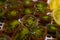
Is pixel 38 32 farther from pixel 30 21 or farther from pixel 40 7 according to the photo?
pixel 40 7

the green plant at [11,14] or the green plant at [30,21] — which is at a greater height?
the green plant at [11,14]

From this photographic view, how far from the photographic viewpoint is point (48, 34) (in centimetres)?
110

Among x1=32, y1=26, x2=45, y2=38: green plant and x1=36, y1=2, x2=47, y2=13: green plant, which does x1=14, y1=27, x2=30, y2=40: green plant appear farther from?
x1=36, y1=2, x2=47, y2=13: green plant

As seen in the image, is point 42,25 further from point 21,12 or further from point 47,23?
point 21,12

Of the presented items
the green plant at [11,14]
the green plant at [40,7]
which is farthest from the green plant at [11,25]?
the green plant at [40,7]

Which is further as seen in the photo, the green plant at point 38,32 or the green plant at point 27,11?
the green plant at point 27,11

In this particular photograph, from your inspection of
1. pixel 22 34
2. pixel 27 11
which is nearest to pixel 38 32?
pixel 22 34

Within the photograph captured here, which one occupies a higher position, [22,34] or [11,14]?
[11,14]

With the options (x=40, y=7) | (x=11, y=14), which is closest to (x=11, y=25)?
(x=11, y=14)

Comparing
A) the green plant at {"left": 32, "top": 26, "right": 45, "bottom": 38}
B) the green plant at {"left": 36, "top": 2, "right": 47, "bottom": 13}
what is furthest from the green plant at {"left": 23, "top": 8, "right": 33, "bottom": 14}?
the green plant at {"left": 32, "top": 26, "right": 45, "bottom": 38}

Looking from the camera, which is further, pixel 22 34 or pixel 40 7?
pixel 40 7

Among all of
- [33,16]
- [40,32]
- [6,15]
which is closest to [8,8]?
[6,15]

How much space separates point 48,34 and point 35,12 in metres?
0.17

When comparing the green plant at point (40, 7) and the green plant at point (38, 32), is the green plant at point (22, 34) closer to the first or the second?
the green plant at point (38, 32)
